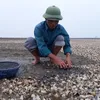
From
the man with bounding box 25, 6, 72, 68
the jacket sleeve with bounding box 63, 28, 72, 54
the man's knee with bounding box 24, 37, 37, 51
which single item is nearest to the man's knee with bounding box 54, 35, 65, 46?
the man with bounding box 25, 6, 72, 68

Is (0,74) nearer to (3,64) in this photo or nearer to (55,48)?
(3,64)

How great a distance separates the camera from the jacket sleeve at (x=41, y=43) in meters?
4.21

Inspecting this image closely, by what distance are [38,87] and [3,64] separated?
94cm

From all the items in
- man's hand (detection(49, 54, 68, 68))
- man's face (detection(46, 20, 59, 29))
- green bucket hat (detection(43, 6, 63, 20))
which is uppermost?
green bucket hat (detection(43, 6, 63, 20))

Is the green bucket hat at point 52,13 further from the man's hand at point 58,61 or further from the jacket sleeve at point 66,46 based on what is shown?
the man's hand at point 58,61

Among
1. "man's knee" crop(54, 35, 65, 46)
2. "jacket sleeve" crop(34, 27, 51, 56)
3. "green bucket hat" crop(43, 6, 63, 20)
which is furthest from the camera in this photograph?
"man's knee" crop(54, 35, 65, 46)

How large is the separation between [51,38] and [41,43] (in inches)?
12.3

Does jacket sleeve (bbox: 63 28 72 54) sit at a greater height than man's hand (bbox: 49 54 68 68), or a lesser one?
greater

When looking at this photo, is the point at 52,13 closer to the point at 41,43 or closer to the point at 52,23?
the point at 52,23

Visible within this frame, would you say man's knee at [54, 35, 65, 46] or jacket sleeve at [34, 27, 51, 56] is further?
man's knee at [54, 35, 65, 46]

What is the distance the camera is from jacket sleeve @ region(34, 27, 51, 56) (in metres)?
4.21

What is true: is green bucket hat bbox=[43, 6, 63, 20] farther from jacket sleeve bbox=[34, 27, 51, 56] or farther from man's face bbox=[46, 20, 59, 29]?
jacket sleeve bbox=[34, 27, 51, 56]

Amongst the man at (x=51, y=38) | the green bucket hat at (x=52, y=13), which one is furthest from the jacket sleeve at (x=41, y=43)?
the green bucket hat at (x=52, y=13)

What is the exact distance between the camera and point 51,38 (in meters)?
4.55
